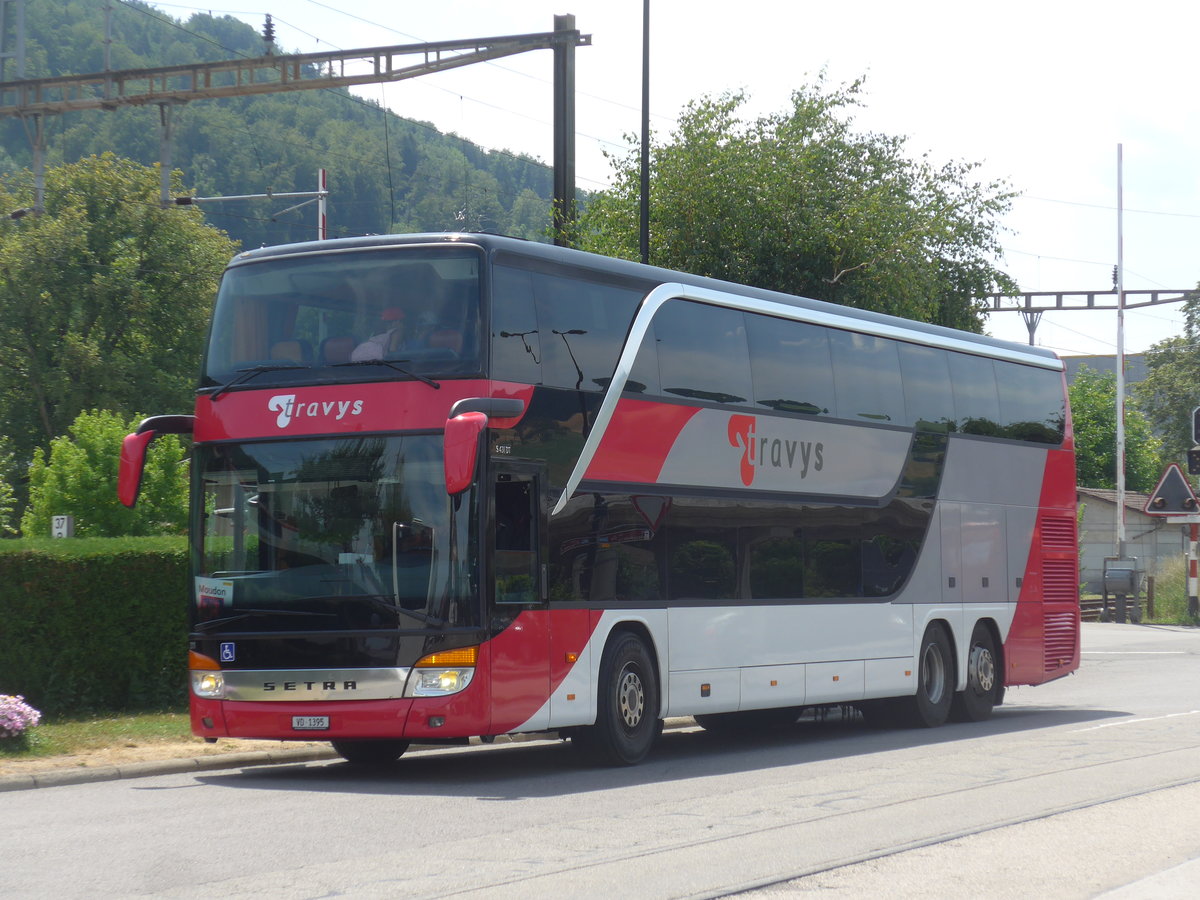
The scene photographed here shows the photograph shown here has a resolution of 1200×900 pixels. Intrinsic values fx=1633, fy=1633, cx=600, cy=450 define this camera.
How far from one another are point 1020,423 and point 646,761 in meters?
8.32

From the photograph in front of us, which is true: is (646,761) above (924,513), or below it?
below

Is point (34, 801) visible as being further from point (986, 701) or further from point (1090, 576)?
point (1090, 576)

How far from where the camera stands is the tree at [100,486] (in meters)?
35.2

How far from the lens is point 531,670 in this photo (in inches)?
506

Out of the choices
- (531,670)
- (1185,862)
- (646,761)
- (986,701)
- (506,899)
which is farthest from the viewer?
(986,701)

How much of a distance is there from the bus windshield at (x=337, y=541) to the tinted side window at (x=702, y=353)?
120 inches

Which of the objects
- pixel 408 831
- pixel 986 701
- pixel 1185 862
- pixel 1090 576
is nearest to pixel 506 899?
pixel 408 831

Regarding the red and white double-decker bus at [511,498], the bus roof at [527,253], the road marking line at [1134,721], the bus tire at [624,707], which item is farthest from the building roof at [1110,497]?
the bus tire at [624,707]

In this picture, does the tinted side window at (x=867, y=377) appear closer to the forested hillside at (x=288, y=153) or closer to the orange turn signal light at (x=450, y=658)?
the orange turn signal light at (x=450, y=658)

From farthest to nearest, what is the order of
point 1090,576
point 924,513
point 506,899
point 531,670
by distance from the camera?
point 1090,576 → point 924,513 → point 531,670 → point 506,899

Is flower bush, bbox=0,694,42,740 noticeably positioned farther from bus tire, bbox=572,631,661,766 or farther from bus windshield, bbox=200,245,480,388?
bus tire, bbox=572,631,661,766

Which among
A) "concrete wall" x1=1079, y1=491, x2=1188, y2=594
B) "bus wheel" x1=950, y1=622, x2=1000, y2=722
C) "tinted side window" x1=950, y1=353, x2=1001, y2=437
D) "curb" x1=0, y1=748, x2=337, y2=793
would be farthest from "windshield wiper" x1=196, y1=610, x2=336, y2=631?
"concrete wall" x1=1079, y1=491, x2=1188, y2=594

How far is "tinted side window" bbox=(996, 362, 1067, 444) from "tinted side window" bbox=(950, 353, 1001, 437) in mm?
202

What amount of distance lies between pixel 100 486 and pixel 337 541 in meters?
26.7
